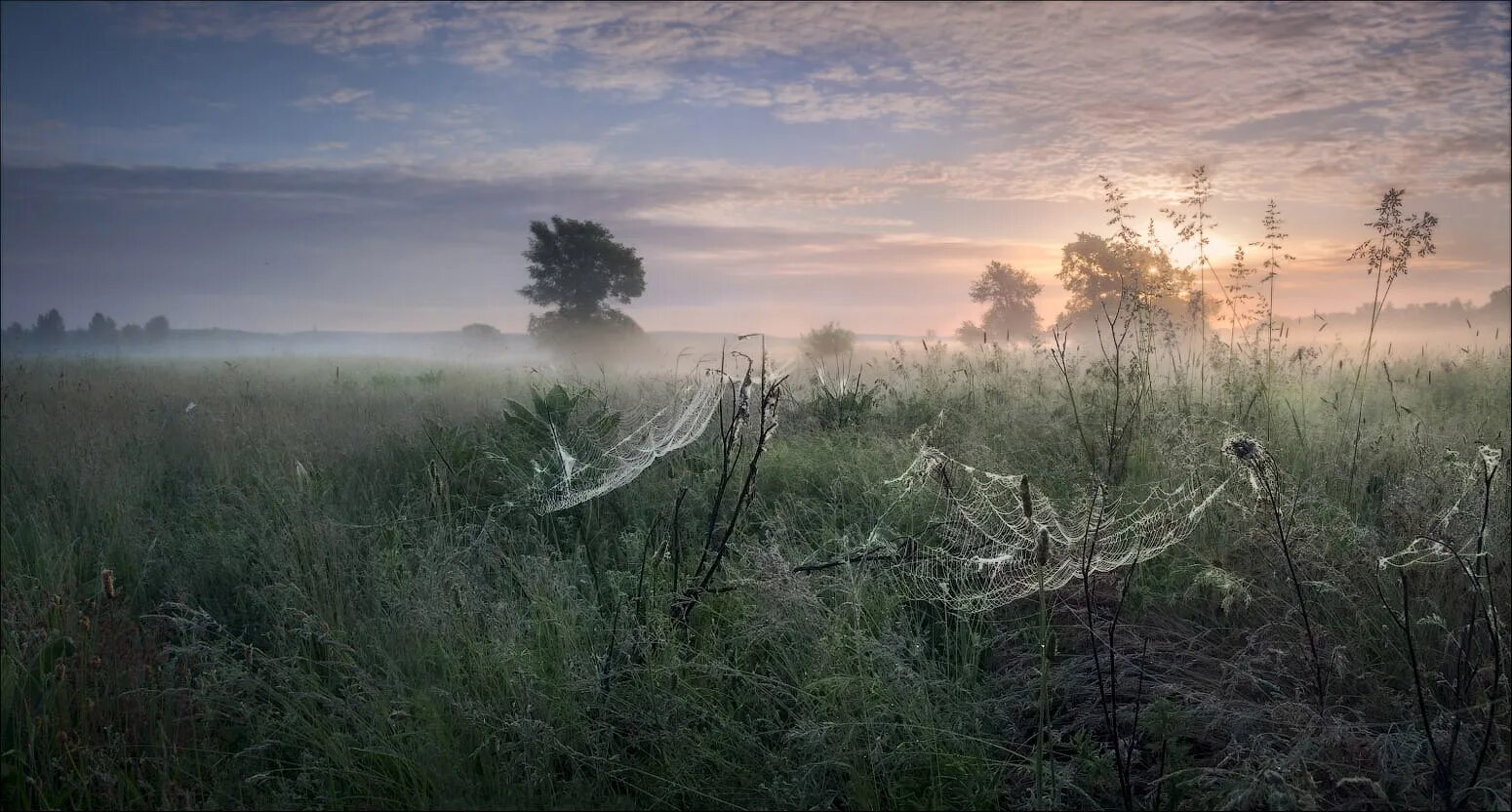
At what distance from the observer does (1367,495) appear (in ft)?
14.0

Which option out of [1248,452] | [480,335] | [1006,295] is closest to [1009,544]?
[1248,452]

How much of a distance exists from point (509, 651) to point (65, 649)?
82.3 inches

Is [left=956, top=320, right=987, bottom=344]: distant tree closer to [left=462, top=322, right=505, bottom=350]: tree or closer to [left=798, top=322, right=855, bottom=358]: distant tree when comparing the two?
[left=798, top=322, right=855, bottom=358]: distant tree

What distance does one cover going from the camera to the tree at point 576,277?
2650cm

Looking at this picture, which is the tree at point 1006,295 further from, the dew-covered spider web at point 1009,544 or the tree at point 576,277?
the dew-covered spider web at point 1009,544

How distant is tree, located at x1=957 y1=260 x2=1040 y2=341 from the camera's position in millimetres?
Answer: 31688

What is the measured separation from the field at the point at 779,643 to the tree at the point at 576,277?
71.5ft

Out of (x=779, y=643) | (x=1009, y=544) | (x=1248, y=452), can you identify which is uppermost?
(x=1248, y=452)

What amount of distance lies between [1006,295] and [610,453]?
2906 centimetres

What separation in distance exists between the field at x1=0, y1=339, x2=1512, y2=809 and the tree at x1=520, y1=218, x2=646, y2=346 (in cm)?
2179

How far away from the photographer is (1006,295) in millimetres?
31828

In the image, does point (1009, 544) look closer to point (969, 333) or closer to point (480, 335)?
point (969, 333)

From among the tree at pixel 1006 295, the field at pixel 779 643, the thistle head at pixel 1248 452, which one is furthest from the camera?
the tree at pixel 1006 295

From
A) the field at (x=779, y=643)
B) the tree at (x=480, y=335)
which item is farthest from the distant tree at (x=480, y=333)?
the field at (x=779, y=643)
